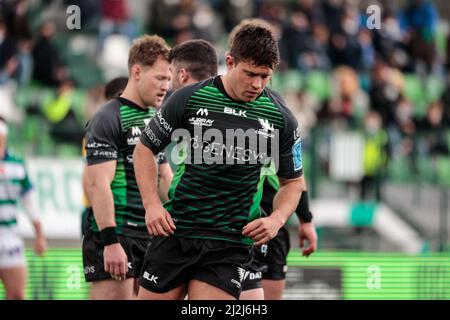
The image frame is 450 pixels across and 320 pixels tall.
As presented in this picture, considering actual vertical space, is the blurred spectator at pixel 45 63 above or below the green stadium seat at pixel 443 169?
above

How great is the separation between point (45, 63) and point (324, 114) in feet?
16.2

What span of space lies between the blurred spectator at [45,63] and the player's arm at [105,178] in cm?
1007

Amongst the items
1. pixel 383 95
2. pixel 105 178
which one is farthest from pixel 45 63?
pixel 105 178

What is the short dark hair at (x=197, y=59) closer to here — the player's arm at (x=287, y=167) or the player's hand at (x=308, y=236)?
the player's arm at (x=287, y=167)

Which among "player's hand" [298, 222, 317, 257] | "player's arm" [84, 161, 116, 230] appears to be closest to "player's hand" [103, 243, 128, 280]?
"player's arm" [84, 161, 116, 230]

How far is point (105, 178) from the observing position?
753 cm

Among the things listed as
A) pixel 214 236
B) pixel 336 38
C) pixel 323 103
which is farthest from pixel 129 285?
pixel 336 38

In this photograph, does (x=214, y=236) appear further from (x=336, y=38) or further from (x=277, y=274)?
(x=336, y=38)

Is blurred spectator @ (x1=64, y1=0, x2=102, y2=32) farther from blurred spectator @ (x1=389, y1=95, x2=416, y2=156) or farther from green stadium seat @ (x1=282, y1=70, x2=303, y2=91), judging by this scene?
blurred spectator @ (x1=389, y1=95, x2=416, y2=156)

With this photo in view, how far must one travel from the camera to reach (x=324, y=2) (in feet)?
69.8

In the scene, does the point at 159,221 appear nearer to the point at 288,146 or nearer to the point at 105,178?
the point at 288,146

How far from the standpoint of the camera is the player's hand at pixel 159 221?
6523 millimetres

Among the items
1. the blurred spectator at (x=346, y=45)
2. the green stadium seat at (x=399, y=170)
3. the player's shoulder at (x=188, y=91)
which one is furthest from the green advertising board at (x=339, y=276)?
the blurred spectator at (x=346, y=45)

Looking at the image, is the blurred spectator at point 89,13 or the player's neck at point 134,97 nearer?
the player's neck at point 134,97
